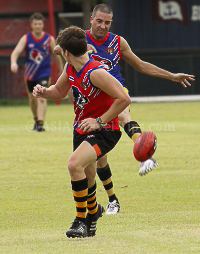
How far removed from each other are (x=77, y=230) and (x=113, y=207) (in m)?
1.18

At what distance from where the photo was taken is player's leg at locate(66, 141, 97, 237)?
4695mm

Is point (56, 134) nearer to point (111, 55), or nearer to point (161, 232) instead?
point (111, 55)

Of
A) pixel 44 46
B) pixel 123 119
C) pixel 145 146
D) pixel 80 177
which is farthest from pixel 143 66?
pixel 44 46

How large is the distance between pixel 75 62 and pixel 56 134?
8.00 meters

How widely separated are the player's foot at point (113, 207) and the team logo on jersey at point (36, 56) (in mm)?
8426

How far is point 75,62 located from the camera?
492cm

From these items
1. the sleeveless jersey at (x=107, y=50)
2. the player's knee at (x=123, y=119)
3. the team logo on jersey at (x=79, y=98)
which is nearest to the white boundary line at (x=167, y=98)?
the player's knee at (x=123, y=119)

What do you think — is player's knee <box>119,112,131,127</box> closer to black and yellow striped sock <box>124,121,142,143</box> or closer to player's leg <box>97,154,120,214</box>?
black and yellow striped sock <box>124,121,142,143</box>

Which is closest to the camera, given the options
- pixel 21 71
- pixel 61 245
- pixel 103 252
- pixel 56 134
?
pixel 103 252

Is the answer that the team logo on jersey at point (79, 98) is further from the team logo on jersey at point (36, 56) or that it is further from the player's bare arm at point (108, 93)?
the team logo on jersey at point (36, 56)

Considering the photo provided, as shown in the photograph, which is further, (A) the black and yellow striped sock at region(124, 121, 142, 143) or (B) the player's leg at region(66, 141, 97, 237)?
(A) the black and yellow striped sock at region(124, 121, 142, 143)

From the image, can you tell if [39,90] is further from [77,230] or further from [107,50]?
[107,50]

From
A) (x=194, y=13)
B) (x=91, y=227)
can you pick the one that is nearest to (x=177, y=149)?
(x=91, y=227)

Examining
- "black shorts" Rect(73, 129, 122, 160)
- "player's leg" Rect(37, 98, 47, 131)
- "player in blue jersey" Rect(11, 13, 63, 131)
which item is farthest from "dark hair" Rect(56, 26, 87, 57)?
"player in blue jersey" Rect(11, 13, 63, 131)
